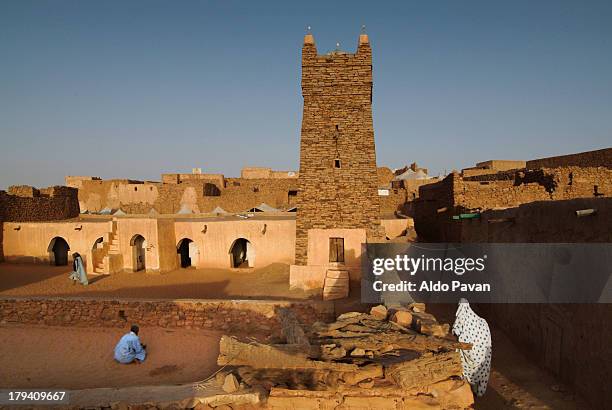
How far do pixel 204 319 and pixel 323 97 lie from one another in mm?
8765

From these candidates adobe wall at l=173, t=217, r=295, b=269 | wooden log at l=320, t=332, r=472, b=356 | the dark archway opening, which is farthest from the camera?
the dark archway opening

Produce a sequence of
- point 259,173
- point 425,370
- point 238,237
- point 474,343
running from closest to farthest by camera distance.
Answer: point 425,370 → point 474,343 → point 238,237 → point 259,173

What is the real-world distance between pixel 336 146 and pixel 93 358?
390 inches

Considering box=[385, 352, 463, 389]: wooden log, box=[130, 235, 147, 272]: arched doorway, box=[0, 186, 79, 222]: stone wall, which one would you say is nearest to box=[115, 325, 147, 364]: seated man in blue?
box=[385, 352, 463, 389]: wooden log

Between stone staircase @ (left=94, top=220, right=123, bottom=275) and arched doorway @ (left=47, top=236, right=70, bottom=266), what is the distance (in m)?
4.46

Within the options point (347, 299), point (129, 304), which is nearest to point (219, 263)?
point (129, 304)

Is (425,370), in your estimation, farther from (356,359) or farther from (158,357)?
(158,357)

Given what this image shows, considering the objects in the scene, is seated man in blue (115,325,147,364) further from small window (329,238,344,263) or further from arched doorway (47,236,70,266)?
arched doorway (47,236,70,266)

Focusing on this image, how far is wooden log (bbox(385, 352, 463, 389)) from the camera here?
13.9 feet

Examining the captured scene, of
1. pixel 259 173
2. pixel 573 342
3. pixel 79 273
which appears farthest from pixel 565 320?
pixel 259 173

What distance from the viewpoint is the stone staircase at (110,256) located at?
52.5ft

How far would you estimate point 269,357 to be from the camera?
5074 mm

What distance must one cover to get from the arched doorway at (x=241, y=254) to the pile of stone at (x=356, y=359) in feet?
37.7

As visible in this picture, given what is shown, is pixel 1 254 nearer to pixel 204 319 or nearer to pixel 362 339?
pixel 204 319
